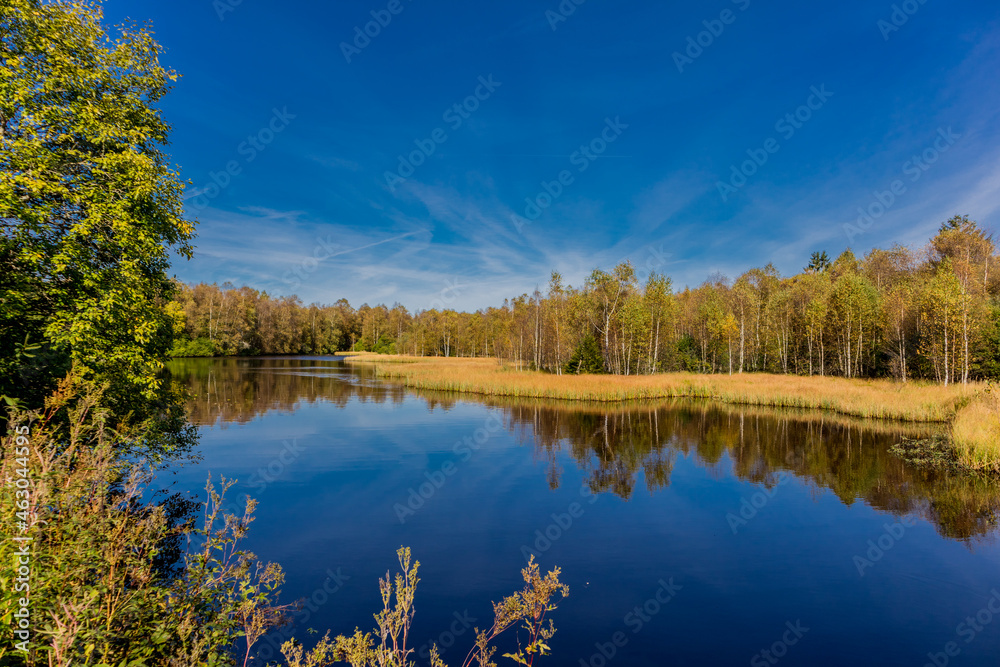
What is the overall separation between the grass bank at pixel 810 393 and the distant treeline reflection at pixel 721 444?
1789 mm

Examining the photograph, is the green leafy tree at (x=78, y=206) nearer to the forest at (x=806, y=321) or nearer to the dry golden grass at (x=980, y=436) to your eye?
the dry golden grass at (x=980, y=436)

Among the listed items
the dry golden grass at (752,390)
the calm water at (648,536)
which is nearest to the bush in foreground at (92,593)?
the calm water at (648,536)

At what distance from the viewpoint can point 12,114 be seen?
8820 mm

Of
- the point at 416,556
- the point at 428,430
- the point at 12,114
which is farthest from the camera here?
the point at 428,430

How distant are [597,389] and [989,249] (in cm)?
4663

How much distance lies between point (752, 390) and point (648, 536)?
29290 millimetres

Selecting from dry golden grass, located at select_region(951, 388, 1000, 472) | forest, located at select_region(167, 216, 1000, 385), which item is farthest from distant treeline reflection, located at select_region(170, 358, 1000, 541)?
forest, located at select_region(167, 216, 1000, 385)

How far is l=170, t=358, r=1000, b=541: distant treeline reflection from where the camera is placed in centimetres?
1380

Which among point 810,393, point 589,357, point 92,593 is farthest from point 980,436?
point 589,357

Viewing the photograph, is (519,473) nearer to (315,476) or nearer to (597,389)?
(315,476)

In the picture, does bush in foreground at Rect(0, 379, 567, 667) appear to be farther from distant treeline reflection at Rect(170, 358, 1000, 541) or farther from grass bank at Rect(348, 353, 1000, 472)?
grass bank at Rect(348, 353, 1000, 472)

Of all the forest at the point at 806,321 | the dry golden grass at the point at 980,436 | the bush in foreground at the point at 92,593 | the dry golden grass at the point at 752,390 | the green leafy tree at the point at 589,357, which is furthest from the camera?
the green leafy tree at the point at 589,357

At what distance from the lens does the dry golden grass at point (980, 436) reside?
51.3 ft

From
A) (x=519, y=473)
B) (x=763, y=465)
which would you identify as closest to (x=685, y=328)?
(x=763, y=465)
